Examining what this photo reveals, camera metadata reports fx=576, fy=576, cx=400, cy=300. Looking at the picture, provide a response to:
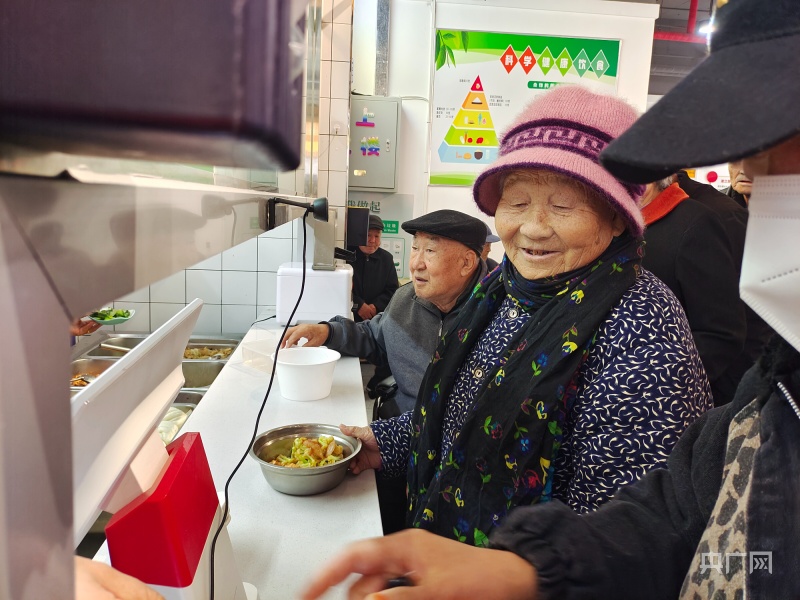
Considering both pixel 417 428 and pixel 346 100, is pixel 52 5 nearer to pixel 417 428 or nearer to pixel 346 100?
pixel 417 428

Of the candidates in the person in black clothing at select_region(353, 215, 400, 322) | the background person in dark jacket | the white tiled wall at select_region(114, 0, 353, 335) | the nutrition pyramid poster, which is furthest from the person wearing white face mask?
the nutrition pyramid poster

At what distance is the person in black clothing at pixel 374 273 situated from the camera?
15.4 feet

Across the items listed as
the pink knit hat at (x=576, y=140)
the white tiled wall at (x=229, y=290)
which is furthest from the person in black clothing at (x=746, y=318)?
the white tiled wall at (x=229, y=290)

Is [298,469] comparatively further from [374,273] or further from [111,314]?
[374,273]

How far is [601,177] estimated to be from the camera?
1201mm

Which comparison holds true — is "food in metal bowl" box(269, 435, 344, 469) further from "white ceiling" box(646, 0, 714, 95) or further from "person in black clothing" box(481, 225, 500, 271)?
"white ceiling" box(646, 0, 714, 95)

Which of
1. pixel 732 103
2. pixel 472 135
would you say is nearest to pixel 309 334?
pixel 732 103

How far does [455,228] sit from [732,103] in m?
1.91

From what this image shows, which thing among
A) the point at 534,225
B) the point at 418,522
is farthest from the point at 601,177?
the point at 418,522

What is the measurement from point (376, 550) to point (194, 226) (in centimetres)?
55

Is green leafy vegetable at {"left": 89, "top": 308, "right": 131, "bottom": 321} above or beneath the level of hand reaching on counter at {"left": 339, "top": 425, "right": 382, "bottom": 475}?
above

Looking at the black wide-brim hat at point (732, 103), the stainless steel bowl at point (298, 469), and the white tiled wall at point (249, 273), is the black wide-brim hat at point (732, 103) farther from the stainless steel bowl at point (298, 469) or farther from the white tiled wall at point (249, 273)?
the white tiled wall at point (249, 273)

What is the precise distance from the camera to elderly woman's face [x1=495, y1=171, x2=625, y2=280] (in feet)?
4.18

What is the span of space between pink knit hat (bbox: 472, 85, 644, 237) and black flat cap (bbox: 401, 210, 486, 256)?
3.34 feet
